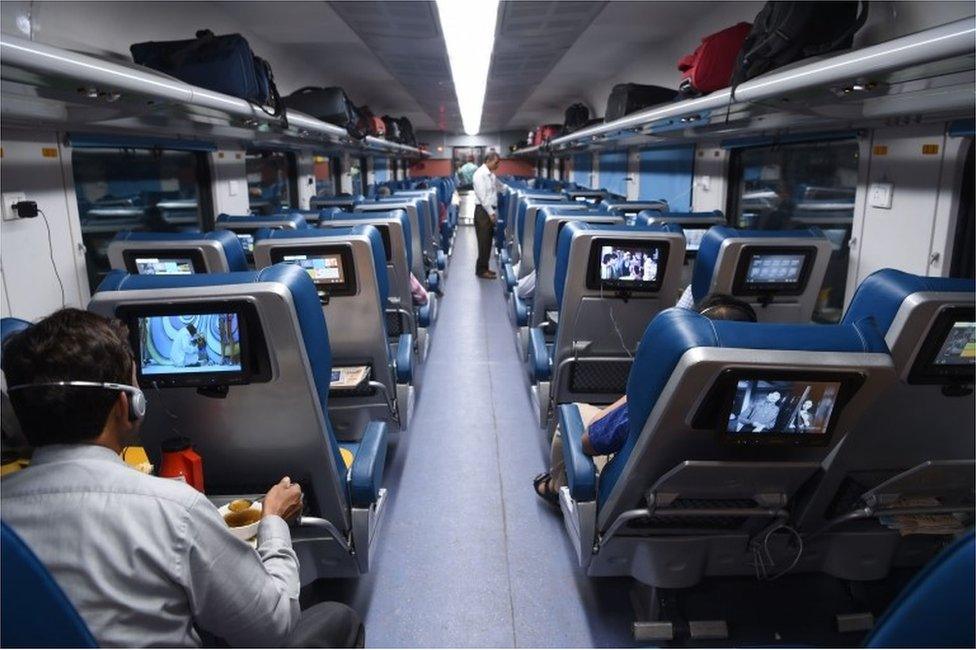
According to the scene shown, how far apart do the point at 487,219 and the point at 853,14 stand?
265 inches

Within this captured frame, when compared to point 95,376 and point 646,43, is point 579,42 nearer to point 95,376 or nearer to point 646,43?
point 646,43

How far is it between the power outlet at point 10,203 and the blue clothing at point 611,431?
11.3 ft

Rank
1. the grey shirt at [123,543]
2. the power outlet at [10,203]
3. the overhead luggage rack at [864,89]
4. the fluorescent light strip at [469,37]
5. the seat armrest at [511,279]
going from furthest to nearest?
the seat armrest at [511,279]
the fluorescent light strip at [469,37]
the power outlet at [10,203]
the overhead luggage rack at [864,89]
the grey shirt at [123,543]

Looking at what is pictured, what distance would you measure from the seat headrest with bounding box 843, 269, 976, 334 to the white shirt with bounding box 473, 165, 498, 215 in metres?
8.14

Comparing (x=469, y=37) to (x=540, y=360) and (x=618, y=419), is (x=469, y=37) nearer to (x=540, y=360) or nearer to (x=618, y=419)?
(x=540, y=360)

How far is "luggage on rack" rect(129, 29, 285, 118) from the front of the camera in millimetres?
4305

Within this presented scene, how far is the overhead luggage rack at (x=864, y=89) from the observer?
1.92 m

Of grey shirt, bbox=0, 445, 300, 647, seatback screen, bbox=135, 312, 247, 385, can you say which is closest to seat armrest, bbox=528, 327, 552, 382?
seatback screen, bbox=135, 312, 247, 385

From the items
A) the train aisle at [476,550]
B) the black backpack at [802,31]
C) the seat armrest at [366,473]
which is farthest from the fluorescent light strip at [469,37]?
the seat armrest at [366,473]

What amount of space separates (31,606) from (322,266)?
239 cm

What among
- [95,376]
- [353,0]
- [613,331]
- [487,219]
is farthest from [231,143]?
[95,376]

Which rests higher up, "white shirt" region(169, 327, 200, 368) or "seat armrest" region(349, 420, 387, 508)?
"white shirt" region(169, 327, 200, 368)

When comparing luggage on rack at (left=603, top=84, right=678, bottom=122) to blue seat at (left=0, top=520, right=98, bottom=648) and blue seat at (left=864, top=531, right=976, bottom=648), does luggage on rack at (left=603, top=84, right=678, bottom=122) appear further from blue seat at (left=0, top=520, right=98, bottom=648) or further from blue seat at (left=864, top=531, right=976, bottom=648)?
blue seat at (left=0, top=520, right=98, bottom=648)

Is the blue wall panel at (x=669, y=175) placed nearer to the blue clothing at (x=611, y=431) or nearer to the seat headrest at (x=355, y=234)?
the seat headrest at (x=355, y=234)
